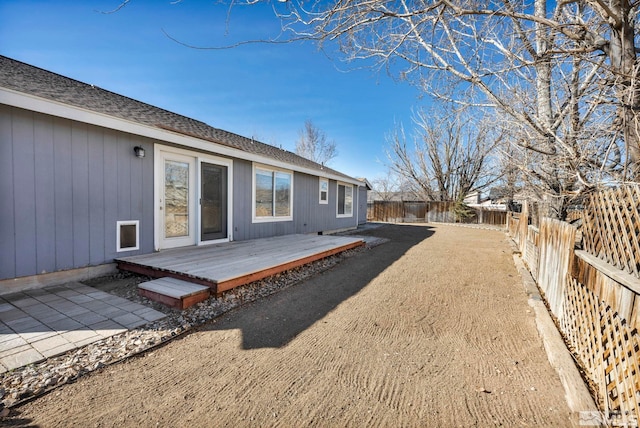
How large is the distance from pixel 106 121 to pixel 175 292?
9.82ft

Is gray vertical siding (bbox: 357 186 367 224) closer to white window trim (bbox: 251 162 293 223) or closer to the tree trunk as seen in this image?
white window trim (bbox: 251 162 293 223)

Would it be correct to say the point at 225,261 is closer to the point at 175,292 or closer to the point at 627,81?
the point at 175,292

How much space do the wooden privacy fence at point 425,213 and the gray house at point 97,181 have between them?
614 inches

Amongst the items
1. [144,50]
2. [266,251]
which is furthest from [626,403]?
[144,50]

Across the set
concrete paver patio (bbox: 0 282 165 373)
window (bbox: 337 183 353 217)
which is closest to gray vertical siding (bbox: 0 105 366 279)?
concrete paver patio (bbox: 0 282 165 373)

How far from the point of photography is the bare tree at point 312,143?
27359 mm

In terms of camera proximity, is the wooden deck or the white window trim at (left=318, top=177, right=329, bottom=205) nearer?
the wooden deck

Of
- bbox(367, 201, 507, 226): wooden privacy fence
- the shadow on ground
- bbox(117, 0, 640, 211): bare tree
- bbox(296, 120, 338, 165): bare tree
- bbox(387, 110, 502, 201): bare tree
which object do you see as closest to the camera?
bbox(117, 0, 640, 211): bare tree

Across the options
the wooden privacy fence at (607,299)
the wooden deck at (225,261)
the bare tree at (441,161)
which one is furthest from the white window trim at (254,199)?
the bare tree at (441,161)

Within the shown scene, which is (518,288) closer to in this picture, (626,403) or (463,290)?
(463,290)

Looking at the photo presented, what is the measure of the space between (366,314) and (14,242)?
467 cm

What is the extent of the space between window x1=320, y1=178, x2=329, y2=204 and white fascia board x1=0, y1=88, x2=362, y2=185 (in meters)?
4.19

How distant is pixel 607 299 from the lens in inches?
80.1

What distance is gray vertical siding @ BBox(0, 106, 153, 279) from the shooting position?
3.44 m
